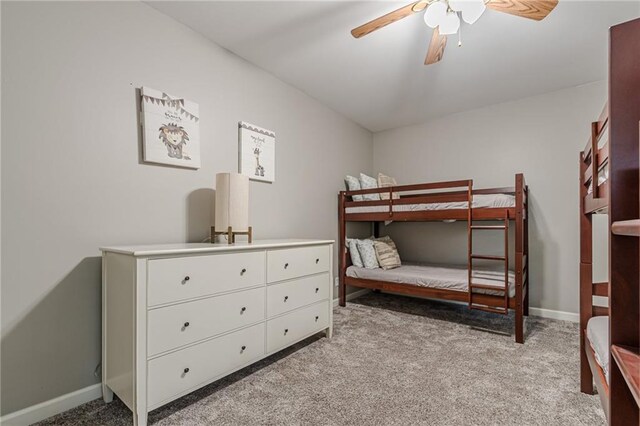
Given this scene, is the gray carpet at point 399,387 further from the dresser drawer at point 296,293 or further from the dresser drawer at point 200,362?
the dresser drawer at point 296,293

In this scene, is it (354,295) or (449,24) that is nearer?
(449,24)

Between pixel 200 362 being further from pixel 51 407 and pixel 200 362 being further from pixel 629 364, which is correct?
pixel 629 364

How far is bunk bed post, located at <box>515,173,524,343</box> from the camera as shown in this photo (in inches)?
98.1

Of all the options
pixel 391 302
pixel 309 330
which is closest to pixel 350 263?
pixel 391 302

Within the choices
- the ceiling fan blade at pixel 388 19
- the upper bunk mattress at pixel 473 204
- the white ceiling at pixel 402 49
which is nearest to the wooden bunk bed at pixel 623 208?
the ceiling fan blade at pixel 388 19

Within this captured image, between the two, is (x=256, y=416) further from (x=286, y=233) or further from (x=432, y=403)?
(x=286, y=233)

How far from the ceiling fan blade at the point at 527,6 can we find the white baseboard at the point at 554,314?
2.91 metres

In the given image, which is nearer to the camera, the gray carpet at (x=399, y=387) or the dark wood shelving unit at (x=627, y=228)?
the dark wood shelving unit at (x=627, y=228)

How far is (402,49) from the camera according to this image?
2.48 metres

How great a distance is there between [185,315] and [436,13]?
2.22 m

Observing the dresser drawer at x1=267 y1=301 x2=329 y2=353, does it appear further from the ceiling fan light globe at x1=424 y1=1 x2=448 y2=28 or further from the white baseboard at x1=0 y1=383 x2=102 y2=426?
the ceiling fan light globe at x1=424 y1=1 x2=448 y2=28

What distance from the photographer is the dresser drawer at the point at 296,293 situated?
2.13 metres

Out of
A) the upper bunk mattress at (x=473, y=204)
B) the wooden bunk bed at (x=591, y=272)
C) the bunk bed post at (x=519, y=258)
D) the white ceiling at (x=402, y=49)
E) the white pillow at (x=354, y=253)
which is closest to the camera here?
the wooden bunk bed at (x=591, y=272)

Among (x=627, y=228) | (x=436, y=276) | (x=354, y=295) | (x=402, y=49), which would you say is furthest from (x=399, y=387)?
(x=402, y=49)
